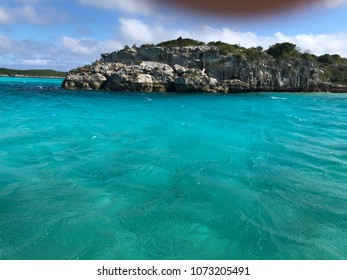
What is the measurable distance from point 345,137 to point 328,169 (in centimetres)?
982

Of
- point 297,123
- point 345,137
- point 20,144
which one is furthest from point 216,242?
point 297,123

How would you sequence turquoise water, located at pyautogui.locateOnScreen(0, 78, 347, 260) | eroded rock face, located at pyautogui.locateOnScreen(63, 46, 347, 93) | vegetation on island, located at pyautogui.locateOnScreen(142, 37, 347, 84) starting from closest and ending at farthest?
turquoise water, located at pyautogui.locateOnScreen(0, 78, 347, 260)
eroded rock face, located at pyautogui.locateOnScreen(63, 46, 347, 93)
vegetation on island, located at pyautogui.locateOnScreen(142, 37, 347, 84)

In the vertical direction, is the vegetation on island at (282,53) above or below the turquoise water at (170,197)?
above

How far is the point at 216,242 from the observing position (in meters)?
8.01

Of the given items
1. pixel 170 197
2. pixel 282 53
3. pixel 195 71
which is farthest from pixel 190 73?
pixel 170 197

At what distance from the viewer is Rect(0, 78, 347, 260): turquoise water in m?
7.78

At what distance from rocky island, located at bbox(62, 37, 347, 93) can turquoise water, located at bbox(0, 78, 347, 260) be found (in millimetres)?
48655

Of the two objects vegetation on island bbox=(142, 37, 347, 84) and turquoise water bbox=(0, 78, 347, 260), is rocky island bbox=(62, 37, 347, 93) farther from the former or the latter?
turquoise water bbox=(0, 78, 347, 260)

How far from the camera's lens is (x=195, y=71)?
69.9m

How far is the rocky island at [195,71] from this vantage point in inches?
2655

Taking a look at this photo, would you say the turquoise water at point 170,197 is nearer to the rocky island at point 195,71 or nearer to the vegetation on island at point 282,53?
the rocky island at point 195,71

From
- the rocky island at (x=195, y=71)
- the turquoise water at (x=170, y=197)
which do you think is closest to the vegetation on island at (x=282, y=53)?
the rocky island at (x=195, y=71)

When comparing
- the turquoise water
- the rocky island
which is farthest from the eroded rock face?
the turquoise water

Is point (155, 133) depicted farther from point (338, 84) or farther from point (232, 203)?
point (338, 84)
